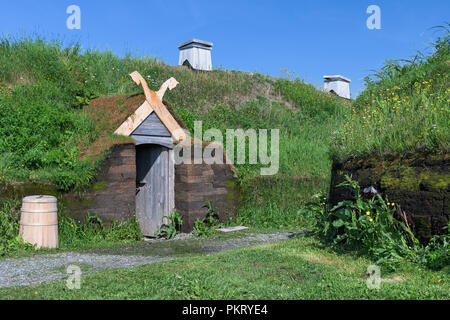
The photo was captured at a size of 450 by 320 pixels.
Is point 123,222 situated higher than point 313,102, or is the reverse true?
point 313,102

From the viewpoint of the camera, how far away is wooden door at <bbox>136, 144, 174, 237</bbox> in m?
A: 10.9

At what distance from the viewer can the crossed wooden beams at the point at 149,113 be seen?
32.9 ft

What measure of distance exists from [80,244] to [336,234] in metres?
4.75

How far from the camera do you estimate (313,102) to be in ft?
66.1

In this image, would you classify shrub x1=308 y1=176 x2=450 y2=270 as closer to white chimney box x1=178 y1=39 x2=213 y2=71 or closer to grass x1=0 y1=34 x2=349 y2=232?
grass x1=0 y1=34 x2=349 y2=232

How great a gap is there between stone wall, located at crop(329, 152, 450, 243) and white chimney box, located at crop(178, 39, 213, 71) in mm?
13469

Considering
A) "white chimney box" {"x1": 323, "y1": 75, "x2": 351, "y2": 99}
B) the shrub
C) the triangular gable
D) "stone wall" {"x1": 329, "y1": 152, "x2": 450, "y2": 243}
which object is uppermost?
"white chimney box" {"x1": 323, "y1": 75, "x2": 351, "y2": 99}

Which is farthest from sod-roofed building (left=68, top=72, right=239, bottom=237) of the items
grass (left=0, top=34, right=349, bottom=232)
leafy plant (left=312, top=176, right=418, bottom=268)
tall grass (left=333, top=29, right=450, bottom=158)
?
leafy plant (left=312, top=176, right=418, bottom=268)

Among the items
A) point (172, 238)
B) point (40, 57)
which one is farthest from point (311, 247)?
point (40, 57)

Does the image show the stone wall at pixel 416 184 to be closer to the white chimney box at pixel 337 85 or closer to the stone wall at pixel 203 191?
the stone wall at pixel 203 191

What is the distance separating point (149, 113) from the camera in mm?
10344

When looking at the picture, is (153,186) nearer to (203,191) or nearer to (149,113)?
(203,191)
